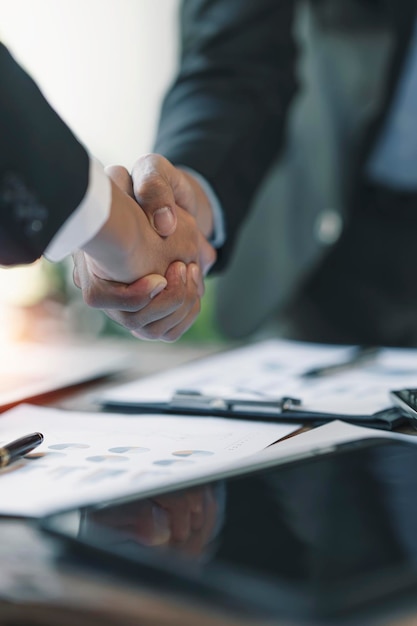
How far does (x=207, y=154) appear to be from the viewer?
1.01m

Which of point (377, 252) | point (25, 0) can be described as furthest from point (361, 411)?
point (25, 0)

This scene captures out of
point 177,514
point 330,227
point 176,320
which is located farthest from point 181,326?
point 330,227

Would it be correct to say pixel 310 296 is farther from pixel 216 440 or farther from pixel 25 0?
pixel 25 0

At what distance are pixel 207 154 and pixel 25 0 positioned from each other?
2.53 meters

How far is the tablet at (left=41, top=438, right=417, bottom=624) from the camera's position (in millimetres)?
301

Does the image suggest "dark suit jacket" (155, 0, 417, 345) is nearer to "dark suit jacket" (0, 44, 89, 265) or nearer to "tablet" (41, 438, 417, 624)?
"dark suit jacket" (0, 44, 89, 265)

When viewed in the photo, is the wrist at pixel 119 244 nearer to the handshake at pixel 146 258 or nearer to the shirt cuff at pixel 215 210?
the handshake at pixel 146 258

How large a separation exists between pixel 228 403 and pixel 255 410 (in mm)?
27

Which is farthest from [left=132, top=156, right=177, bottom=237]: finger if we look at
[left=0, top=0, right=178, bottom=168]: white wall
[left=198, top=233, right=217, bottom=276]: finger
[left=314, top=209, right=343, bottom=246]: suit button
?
[left=0, top=0, right=178, bottom=168]: white wall

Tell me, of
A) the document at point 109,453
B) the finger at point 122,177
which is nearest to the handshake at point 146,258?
the finger at point 122,177

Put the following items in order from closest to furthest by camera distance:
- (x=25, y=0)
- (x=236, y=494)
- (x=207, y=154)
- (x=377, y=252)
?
(x=236, y=494) → (x=207, y=154) → (x=377, y=252) → (x=25, y=0)

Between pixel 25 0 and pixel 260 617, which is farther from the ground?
pixel 25 0

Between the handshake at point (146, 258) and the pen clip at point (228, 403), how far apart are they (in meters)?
0.09

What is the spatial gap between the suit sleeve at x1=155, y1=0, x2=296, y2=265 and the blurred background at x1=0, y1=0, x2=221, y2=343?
1.94m
